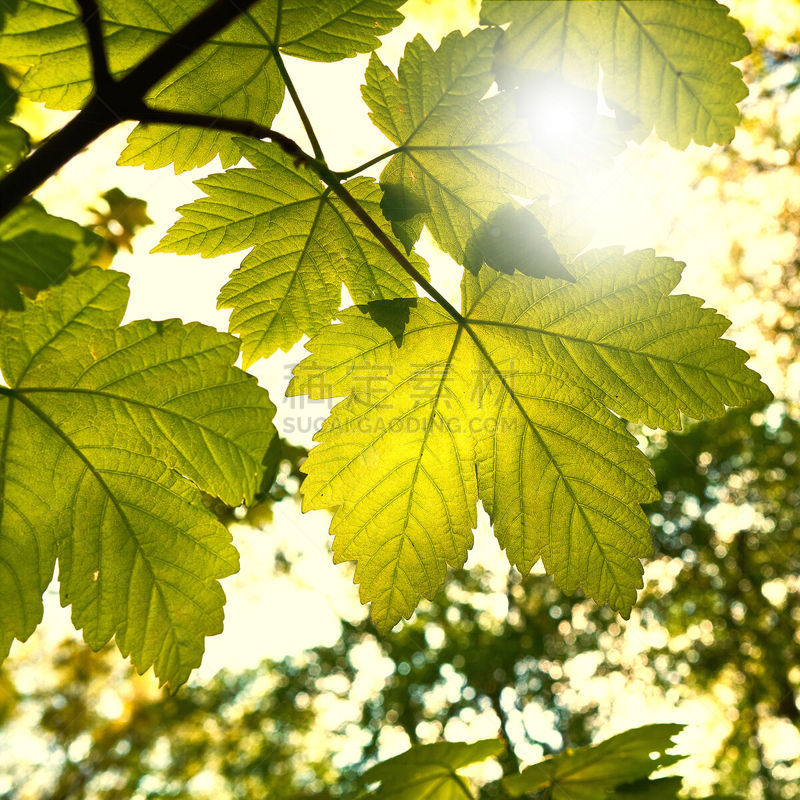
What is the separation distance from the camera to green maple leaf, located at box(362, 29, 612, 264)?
1.96ft

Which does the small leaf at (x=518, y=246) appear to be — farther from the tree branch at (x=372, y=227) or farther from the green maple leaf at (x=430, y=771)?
the green maple leaf at (x=430, y=771)

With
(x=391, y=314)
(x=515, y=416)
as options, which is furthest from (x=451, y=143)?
Answer: (x=515, y=416)

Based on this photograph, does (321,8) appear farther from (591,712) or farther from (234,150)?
(591,712)

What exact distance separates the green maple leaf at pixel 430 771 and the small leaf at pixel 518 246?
2.18 ft

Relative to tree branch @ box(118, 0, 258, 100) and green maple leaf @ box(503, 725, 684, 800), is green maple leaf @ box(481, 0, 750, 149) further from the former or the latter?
green maple leaf @ box(503, 725, 684, 800)

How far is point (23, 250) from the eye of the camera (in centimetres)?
52

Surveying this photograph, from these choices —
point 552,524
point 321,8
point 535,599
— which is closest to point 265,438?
point 552,524

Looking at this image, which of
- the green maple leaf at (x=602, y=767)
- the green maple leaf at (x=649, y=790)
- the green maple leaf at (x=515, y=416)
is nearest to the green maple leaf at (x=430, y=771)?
the green maple leaf at (x=602, y=767)

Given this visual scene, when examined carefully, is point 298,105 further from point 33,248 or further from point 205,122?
point 33,248

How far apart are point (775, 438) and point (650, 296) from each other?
850cm

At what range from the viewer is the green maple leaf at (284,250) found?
2.13 ft

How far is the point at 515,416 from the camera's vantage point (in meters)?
0.70

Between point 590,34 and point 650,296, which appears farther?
point 650,296

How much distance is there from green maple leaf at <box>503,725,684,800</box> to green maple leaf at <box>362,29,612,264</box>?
2.33 ft
